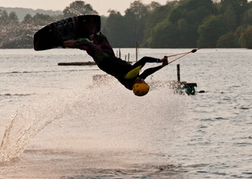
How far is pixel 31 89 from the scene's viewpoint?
3588 centimetres

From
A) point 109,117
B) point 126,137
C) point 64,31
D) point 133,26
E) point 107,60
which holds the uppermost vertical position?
point 133,26

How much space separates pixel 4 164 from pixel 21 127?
4.61 m

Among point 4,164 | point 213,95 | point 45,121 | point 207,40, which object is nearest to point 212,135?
point 45,121

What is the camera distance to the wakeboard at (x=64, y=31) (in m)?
12.7

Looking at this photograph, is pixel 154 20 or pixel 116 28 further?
pixel 116 28

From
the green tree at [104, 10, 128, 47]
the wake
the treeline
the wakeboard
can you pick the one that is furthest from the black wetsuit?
the green tree at [104, 10, 128, 47]

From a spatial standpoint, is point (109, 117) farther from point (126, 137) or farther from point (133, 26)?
point (133, 26)

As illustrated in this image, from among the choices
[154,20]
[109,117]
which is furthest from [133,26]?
[109,117]

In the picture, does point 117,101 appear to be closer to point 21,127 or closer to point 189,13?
point 21,127

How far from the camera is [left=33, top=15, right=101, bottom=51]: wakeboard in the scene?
41.6 ft

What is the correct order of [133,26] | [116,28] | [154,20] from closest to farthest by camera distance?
[154,20] → [116,28] → [133,26]

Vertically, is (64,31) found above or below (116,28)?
below

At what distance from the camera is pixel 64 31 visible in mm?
12703

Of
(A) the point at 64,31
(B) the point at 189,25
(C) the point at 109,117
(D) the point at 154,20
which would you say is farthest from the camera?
(D) the point at 154,20
